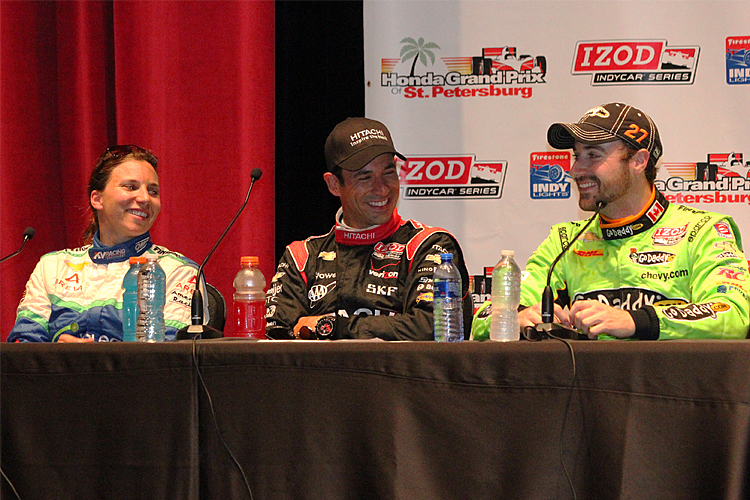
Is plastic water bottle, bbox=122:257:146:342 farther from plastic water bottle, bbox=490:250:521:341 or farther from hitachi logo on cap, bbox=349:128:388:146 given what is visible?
plastic water bottle, bbox=490:250:521:341

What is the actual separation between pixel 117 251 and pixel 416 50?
150cm

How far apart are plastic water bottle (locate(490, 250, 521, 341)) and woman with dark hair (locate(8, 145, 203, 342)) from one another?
103cm

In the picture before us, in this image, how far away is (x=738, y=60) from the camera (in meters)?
2.93

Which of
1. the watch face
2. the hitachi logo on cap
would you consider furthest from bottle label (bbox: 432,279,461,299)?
the hitachi logo on cap

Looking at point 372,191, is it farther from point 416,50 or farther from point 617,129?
point 416,50

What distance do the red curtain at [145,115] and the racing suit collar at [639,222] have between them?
1.57 metres

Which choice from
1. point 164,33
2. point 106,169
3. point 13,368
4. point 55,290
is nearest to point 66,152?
point 164,33

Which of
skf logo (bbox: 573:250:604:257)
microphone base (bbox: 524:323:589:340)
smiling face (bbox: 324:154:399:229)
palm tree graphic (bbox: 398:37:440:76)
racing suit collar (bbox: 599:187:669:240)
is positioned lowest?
microphone base (bbox: 524:323:589:340)

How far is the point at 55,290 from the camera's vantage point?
2451 millimetres

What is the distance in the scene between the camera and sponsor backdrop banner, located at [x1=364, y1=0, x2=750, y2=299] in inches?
115

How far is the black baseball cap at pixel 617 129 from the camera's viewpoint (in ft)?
7.17

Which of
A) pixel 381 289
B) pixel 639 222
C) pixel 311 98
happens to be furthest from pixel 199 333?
pixel 311 98

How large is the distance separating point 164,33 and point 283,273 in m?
1.57

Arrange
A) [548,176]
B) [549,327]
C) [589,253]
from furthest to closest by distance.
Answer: [548,176]
[589,253]
[549,327]
